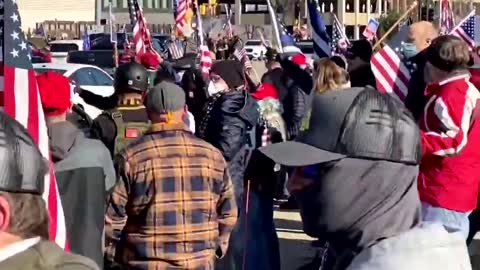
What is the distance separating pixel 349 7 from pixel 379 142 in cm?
9200

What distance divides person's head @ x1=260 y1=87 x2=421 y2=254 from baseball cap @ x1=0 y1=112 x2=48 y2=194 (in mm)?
711

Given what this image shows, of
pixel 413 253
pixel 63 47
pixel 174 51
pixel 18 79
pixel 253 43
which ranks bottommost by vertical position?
pixel 253 43

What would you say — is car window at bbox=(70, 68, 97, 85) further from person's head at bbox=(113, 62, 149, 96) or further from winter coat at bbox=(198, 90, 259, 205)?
person's head at bbox=(113, 62, 149, 96)

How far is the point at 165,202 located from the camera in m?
5.38

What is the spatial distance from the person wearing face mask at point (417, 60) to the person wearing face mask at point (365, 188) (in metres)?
4.85

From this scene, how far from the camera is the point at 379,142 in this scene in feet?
9.70

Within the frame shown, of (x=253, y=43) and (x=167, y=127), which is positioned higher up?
(x=167, y=127)

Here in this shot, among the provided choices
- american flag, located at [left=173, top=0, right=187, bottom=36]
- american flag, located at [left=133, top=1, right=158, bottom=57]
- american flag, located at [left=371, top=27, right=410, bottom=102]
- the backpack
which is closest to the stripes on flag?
american flag, located at [left=371, top=27, right=410, bottom=102]

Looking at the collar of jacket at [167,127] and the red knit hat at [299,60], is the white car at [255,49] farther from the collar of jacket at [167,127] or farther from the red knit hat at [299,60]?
the collar of jacket at [167,127]

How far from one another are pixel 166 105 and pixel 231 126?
9.91 feet

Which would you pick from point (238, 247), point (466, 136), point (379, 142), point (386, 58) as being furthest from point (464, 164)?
point (379, 142)

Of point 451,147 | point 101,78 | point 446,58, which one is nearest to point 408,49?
point 446,58

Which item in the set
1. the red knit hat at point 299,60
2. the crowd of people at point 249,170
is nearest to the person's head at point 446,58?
the crowd of people at point 249,170

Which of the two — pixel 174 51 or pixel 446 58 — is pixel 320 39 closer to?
pixel 446 58
